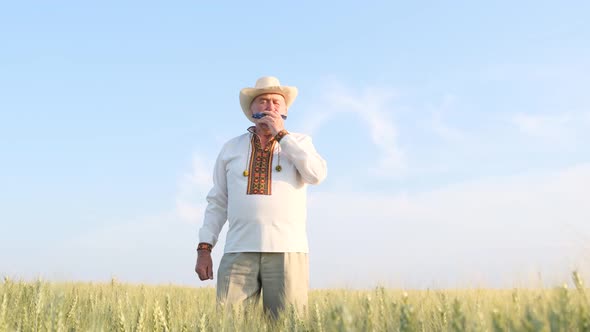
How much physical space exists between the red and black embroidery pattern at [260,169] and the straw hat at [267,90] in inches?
12.3

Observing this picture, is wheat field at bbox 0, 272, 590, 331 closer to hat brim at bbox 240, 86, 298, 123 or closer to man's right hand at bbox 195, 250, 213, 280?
man's right hand at bbox 195, 250, 213, 280

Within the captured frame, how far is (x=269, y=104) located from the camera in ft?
14.4

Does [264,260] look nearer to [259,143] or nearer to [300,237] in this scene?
[300,237]

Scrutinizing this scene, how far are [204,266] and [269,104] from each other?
53.0 inches

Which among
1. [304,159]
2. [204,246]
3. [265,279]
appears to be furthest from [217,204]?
[304,159]

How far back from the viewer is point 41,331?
7.49 feet

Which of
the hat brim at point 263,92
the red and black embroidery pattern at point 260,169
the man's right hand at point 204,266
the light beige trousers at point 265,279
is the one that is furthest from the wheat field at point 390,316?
the hat brim at point 263,92

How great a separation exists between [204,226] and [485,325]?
278 cm

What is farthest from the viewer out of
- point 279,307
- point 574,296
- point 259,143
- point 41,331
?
point 259,143

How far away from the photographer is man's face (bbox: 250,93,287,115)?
4371 mm

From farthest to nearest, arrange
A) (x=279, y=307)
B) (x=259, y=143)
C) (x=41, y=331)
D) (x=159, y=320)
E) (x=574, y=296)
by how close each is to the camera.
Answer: (x=259, y=143) < (x=279, y=307) < (x=159, y=320) < (x=41, y=331) < (x=574, y=296)

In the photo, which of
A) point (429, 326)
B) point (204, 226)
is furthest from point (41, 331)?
point (204, 226)

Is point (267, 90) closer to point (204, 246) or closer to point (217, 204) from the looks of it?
point (217, 204)

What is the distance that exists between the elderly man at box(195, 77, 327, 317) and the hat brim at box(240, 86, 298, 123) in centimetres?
14
